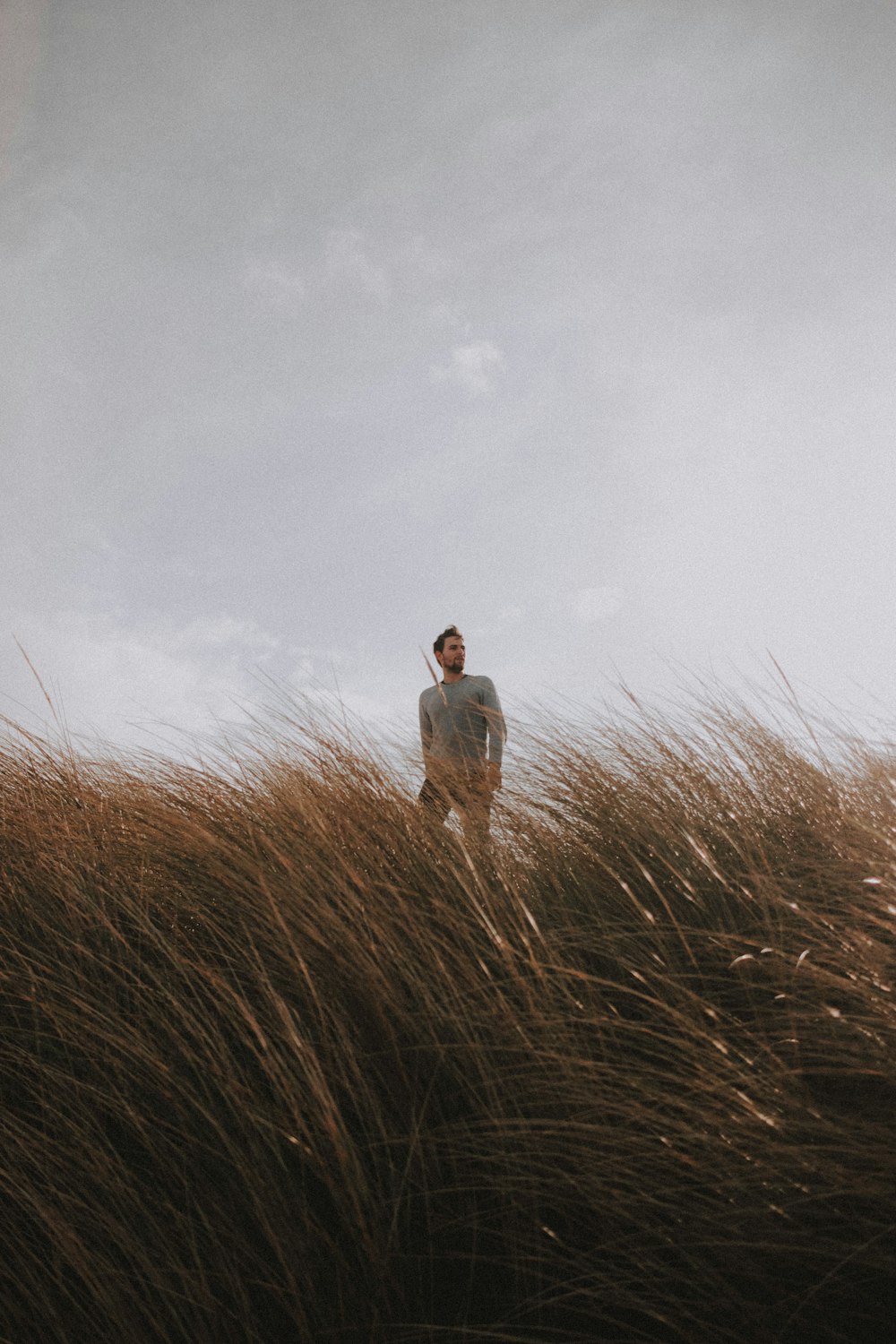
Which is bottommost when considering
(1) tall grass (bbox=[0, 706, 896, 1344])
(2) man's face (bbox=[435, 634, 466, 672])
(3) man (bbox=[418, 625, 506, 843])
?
(1) tall grass (bbox=[0, 706, 896, 1344])

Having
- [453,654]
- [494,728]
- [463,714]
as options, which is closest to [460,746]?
[494,728]

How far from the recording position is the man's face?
4.24 m

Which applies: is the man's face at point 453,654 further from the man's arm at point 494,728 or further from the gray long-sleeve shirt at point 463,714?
the man's arm at point 494,728

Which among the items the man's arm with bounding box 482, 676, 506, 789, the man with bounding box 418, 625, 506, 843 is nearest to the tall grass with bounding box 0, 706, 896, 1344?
the man with bounding box 418, 625, 506, 843

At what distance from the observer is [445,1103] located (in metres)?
1.19

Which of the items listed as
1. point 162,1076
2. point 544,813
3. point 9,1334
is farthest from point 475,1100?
point 544,813

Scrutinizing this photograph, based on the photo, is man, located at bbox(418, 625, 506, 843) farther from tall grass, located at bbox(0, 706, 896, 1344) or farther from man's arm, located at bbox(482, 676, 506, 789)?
tall grass, located at bbox(0, 706, 896, 1344)

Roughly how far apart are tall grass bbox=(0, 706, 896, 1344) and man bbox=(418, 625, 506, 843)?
32 centimetres

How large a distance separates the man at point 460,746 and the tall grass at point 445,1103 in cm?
32

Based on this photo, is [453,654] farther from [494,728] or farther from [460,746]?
[494,728]

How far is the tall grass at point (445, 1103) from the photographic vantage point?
37.5 inches

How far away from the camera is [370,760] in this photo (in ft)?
7.61

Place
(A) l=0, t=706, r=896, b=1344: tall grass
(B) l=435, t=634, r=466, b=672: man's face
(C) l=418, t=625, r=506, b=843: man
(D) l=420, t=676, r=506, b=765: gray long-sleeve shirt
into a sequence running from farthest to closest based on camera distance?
(B) l=435, t=634, r=466, b=672: man's face
(D) l=420, t=676, r=506, b=765: gray long-sleeve shirt
(C) l=418, t=625, r=506, b=843: man
(A) l=0, t=706, r=896, b=1344: tall grass

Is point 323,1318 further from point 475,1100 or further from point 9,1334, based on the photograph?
point 9,1334
